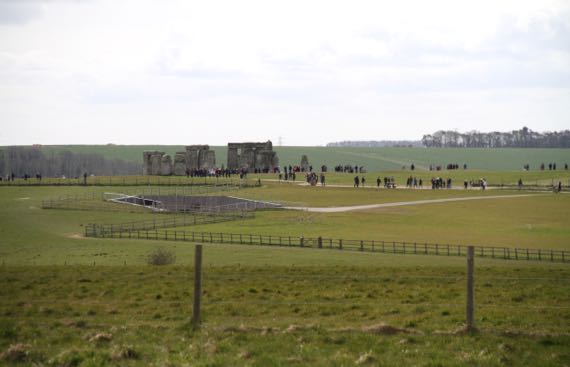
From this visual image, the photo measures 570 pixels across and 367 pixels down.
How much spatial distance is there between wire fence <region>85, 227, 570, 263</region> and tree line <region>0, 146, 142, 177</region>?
103 metres

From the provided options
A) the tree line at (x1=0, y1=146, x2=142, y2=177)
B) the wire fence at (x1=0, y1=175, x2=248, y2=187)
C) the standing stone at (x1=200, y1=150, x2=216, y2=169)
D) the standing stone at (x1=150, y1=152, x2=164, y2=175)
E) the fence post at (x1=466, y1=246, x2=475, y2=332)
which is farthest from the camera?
the tree line at (x1=0, y1=146, x2=142, y2=177)

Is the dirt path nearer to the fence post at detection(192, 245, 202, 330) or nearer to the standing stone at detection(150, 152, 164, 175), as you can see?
the standing stone at detection(150, 152, 164, 175)

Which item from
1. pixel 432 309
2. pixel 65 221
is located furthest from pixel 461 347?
pixel 65 221

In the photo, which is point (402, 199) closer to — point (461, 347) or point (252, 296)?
point (252, 296)

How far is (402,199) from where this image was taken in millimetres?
69375

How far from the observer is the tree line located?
152 meters

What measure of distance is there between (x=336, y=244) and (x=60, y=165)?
422ft

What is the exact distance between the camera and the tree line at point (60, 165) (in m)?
152

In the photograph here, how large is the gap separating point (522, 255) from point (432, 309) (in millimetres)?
26059

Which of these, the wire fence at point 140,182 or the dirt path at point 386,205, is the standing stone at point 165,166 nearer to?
the wire fence at point 140,182

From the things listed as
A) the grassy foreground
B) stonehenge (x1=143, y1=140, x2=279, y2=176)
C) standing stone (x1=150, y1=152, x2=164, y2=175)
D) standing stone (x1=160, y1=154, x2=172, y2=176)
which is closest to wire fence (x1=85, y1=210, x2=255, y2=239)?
the grassy foreground

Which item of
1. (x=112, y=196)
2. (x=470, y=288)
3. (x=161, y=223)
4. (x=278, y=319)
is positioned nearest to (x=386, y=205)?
(x=161, y=223)

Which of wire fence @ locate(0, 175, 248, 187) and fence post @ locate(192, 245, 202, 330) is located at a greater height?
fence post @ locate(192, 245, 202, 330)

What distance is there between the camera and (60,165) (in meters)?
162
